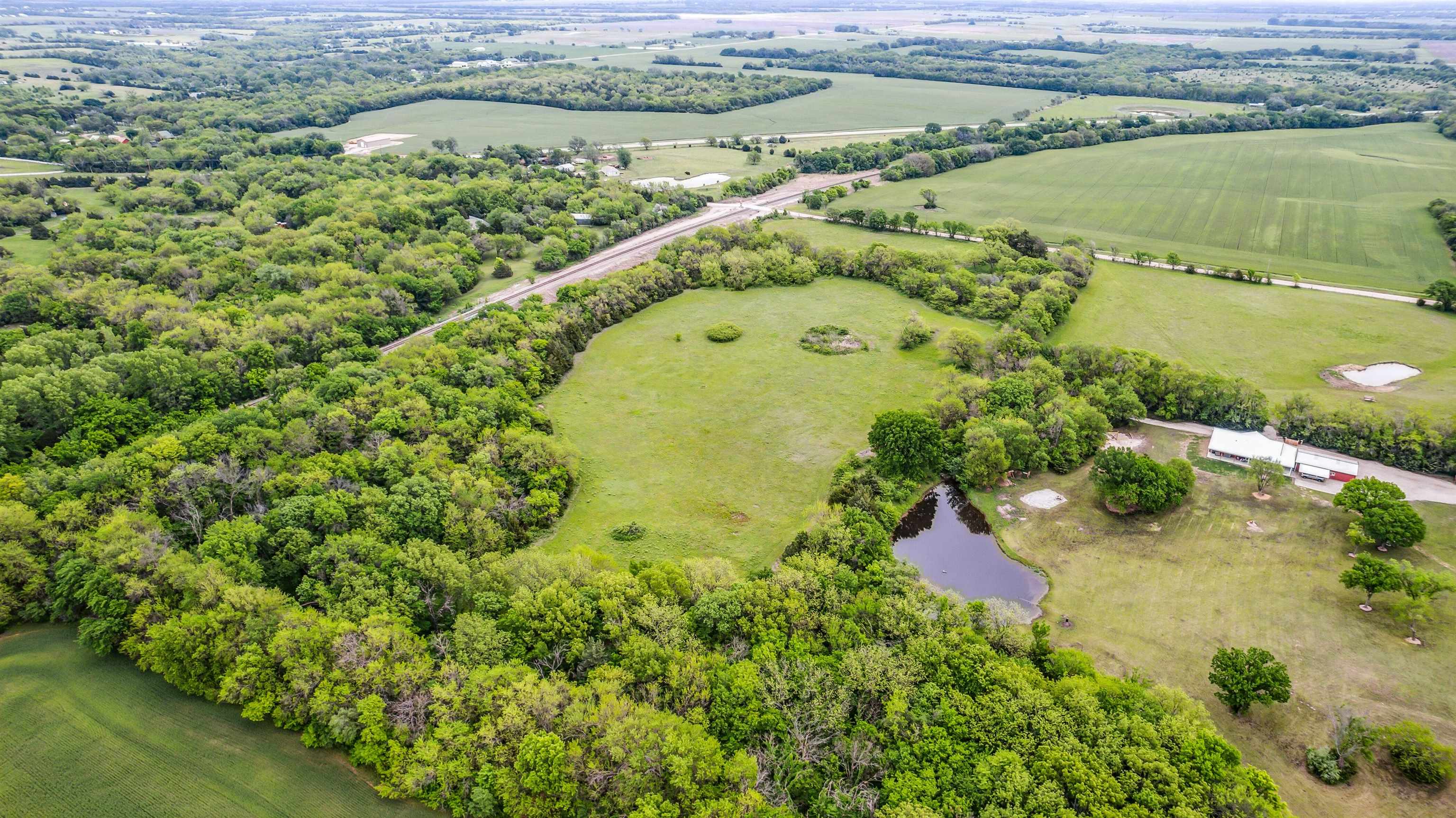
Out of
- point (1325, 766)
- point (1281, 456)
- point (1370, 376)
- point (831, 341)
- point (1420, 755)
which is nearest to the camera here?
point (1420, 755)

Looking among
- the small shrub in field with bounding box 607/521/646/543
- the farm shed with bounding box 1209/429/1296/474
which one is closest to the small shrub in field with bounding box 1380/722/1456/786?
the farm shed with bounding box 1209/429/1296/474

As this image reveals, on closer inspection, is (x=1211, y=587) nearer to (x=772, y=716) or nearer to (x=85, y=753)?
(x=772, y=716)

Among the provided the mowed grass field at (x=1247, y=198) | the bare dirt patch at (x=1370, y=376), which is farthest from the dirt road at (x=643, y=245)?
the bare dirt patch at (x=1370, y=376)

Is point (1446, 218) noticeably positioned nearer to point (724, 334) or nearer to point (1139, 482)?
point (1139, 482)

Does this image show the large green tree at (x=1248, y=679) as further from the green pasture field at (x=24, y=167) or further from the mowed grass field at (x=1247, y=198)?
the green pasture field at (x=24, y=167)

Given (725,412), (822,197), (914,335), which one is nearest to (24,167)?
(822,197)
